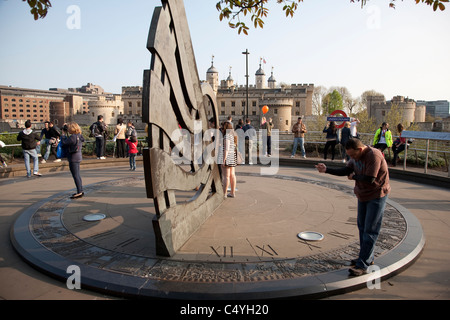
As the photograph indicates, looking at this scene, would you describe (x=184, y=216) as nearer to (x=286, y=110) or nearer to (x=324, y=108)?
(x=286, y=110)

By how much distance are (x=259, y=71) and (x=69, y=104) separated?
57.1 meters

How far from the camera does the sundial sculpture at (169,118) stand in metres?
4.14

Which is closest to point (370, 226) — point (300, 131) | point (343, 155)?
point (343, 155)

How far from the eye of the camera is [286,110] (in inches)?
2564

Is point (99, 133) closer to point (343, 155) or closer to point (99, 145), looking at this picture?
point (99, 145)

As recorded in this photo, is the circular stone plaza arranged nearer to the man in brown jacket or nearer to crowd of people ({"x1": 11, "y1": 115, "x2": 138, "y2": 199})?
crowd of people ({"x1": 11, "y1": 115, "x2": 138, "y2": 199})

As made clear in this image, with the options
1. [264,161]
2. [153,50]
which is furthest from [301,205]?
[264,161]

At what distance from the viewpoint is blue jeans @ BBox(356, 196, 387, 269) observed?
3.93m

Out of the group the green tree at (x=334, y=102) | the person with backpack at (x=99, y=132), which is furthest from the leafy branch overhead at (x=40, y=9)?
the green tree at (x=334, y=102)

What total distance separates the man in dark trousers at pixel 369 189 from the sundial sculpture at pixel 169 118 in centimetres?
244

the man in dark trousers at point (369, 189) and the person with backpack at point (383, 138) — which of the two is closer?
the man in dark trousers at point (369, 189)

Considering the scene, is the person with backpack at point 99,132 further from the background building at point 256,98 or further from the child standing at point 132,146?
the background building at point 256,98

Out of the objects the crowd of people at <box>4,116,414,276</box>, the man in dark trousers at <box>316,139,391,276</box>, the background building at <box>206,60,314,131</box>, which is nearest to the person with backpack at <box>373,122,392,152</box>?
the crowd of people at <box>4,116,414,276</box>

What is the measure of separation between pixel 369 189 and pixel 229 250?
214 cm
